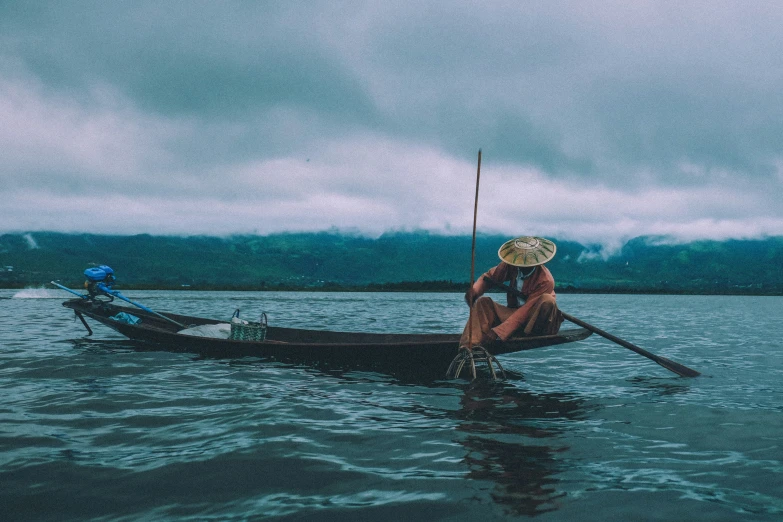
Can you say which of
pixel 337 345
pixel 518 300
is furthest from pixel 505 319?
pixel 337 345

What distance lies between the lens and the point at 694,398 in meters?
10.5

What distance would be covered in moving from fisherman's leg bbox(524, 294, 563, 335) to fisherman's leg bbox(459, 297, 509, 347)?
0.64 m

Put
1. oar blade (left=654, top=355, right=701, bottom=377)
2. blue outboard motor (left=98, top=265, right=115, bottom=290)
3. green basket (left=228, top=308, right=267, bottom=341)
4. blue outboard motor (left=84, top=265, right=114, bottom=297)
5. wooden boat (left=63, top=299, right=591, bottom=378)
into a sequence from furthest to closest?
blue outboard motor (left=98, top=265, right=115, bottom=290)
blue outboard motor (left=84, top=265, right=114, bottom=297)
green basket (left=228, top=308, right=267, bottom=341)
oar blade (left=654, top=355, right=701, bottom=377)
wooden boat (left=63, top=299, right=591, bottom=378)

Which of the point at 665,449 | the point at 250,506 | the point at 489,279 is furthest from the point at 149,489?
the point at 489,279

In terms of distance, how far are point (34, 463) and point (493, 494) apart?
16.8 feet

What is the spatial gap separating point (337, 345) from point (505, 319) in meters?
4.11

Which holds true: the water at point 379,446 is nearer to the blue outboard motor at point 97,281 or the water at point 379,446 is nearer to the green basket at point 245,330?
the green basket at point 245,330

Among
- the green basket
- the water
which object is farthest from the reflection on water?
the green basket

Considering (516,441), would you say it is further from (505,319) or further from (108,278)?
(108,278)

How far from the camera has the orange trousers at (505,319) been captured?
35.7 ft

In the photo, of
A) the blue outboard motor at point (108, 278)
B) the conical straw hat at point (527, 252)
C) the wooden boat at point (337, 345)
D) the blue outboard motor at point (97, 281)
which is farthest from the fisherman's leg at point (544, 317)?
the blue outboard motor at point (108, 278)

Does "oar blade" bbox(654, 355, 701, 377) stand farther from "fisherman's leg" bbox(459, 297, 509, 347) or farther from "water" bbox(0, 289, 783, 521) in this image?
"fisherman's leg" bbox(459, 297, 509, 347)

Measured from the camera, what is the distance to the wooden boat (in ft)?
38.9

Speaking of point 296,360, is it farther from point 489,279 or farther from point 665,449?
point 665,449
